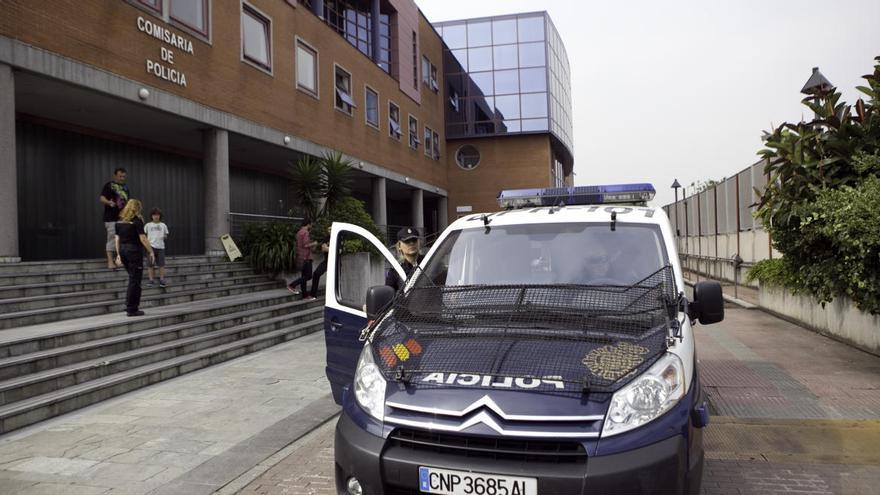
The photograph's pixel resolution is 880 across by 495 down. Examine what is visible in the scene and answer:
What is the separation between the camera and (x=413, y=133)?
29.2 metres

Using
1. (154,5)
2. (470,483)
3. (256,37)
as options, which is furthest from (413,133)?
(470,483)

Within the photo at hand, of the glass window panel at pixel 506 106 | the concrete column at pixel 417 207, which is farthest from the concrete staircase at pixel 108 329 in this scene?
the glass window panel at pixel 506 106

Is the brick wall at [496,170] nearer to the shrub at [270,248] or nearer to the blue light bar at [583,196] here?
the shrub at [270,248]

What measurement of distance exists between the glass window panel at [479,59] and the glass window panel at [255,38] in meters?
21.5

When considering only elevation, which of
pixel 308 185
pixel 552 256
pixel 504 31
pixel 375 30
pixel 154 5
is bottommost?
pixel 552 256

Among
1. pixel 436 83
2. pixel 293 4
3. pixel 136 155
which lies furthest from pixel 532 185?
pixel 136 155

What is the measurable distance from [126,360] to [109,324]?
0.82 m

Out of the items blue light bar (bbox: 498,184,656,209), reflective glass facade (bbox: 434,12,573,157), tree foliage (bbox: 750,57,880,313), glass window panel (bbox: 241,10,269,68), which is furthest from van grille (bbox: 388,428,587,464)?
reflective glass facade (bbox: 434,12,573,157)

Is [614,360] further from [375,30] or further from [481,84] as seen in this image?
[481,84]

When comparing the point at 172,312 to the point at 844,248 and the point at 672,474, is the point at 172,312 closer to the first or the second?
the point at 672,474

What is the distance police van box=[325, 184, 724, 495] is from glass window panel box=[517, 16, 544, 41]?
34.6 m

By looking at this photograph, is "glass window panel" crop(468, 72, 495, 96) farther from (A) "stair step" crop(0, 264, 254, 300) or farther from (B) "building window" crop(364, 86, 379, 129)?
(A) "stair step" crop(0, 264, 254, 300)

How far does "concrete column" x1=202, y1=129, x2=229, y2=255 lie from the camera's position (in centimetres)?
1379

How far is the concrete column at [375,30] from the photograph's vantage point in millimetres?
24797
